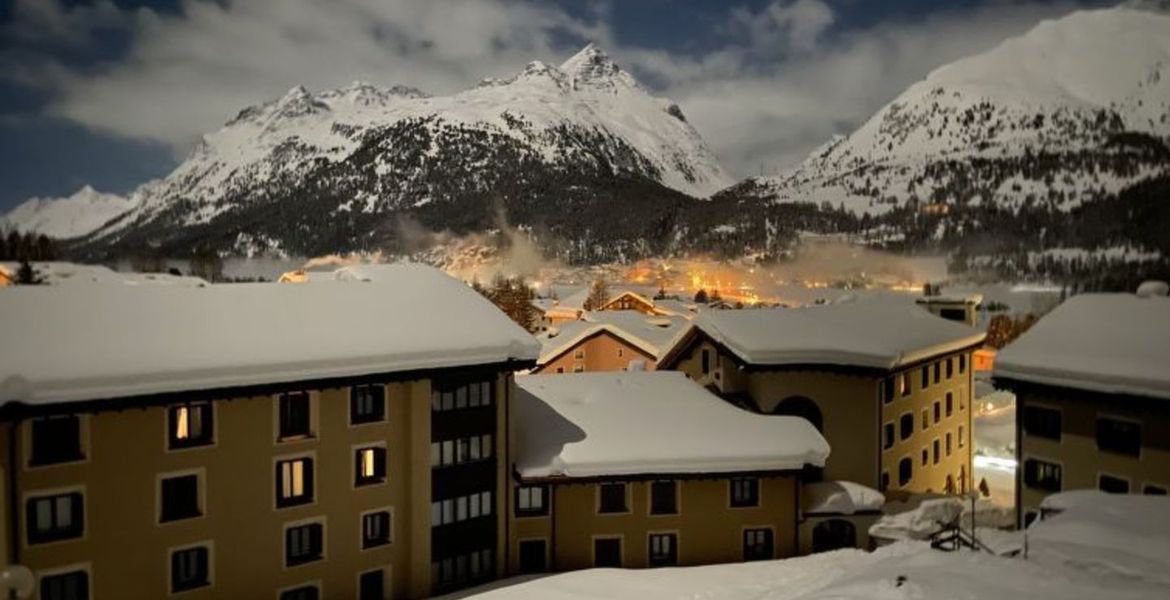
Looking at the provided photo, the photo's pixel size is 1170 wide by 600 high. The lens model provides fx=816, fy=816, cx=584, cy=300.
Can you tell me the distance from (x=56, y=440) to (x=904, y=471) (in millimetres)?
36962

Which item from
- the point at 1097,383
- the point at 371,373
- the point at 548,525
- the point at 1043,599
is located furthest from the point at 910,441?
the point at 371,373

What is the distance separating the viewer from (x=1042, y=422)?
34219 mm

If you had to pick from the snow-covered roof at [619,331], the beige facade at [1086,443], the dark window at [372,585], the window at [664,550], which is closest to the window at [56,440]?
the dark window at [372,585]

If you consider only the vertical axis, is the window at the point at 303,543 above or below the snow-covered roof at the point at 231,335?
below

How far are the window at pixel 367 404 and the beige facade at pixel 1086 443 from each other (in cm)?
2606

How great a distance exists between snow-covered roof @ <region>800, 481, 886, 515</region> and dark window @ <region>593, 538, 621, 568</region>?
804 cm

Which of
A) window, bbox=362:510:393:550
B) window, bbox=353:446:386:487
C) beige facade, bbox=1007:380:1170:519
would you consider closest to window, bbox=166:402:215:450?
window, bbox=353:446:386:487

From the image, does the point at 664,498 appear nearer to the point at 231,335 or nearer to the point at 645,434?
the point at 645,434

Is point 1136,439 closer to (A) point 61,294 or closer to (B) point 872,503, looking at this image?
(B) point 872,503

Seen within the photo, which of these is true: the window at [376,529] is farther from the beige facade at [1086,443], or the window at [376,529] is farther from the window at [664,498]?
the beige facade at [1086,443]

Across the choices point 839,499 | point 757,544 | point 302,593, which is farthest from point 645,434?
point 302,593

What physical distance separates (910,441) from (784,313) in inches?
358

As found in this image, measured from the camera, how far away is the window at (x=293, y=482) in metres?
28.1

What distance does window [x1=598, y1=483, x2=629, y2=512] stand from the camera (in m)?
33.5
